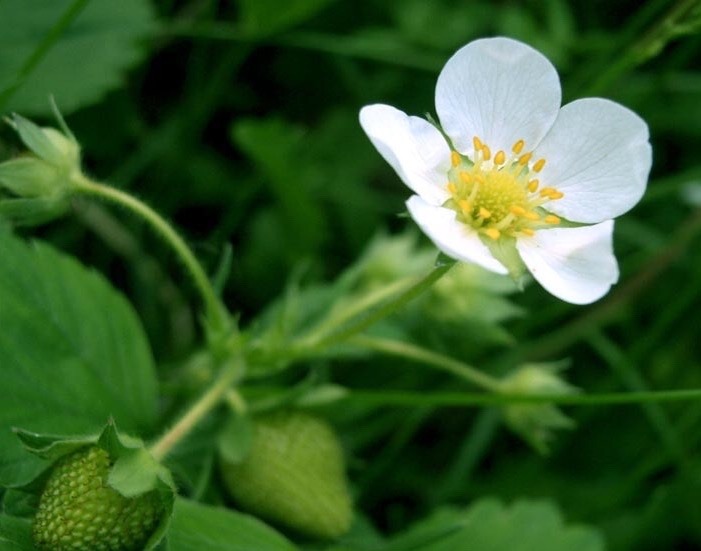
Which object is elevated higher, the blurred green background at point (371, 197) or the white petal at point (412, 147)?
the white petal at point (412, 147)

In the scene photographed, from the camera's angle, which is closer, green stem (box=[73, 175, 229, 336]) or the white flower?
the white flower

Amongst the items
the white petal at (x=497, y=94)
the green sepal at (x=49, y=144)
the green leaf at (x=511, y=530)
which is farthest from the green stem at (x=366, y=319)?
the green sepal at (x=49, y=144)

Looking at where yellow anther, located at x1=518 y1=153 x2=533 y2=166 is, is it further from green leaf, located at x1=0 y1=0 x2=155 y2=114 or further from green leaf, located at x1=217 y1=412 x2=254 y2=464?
→ green leaf, located at x1=0 y1=0 x2=155 y2=114

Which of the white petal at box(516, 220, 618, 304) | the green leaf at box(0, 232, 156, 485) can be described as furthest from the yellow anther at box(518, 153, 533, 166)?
the green leaf at box(0, 232, 156, 485)

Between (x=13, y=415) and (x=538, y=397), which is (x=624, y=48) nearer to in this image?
(x=538, y=397)

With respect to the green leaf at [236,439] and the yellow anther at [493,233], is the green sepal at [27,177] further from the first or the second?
the yellow anther at [493,233]

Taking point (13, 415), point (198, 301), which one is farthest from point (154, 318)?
point (13, 415)

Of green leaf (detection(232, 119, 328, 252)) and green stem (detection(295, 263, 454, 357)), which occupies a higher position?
green stem (detection(295, 263, 454, 357))
